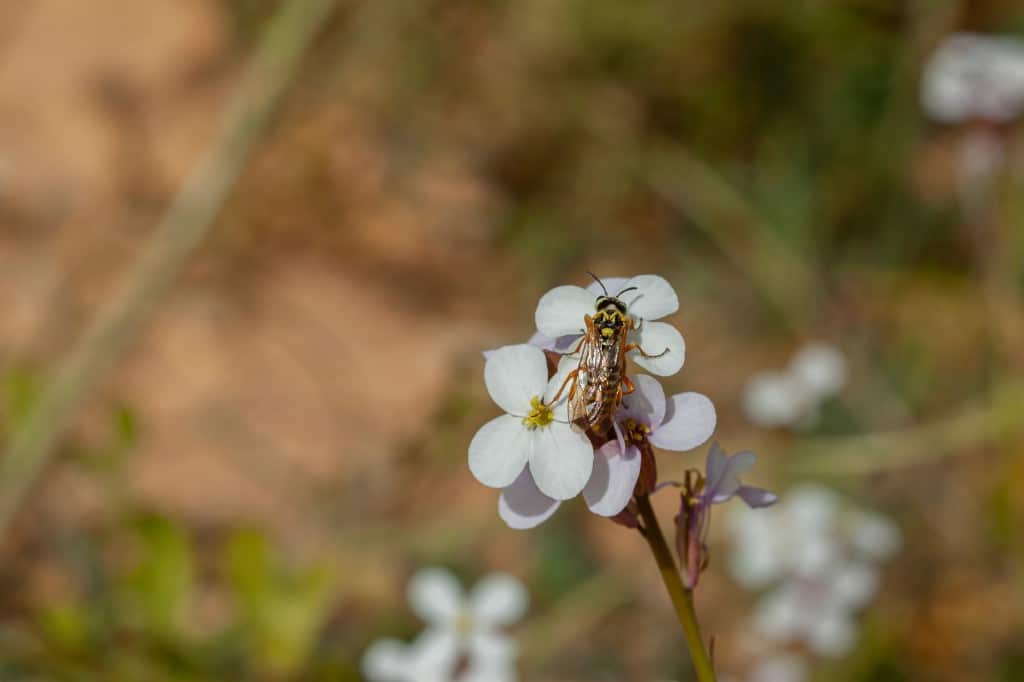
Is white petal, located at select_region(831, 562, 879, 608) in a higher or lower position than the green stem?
higher

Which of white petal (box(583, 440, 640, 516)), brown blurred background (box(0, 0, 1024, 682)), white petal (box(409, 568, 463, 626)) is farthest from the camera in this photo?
brown blurred background (box(0, 0, 1024, 682))

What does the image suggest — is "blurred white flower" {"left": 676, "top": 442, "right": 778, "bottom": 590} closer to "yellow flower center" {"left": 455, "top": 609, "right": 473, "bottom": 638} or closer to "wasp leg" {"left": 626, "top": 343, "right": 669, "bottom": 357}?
"wasp leg" {"left": 626, "top": 343, "right": 669, "bottom": 357}

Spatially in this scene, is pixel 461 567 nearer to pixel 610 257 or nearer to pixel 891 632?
pixel 891 632

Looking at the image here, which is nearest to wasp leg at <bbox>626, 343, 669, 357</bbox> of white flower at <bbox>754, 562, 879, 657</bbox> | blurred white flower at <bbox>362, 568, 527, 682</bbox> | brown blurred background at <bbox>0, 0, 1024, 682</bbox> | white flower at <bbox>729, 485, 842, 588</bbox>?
blurred white flower at <bbox>362, 568, 527, 682</bbox>

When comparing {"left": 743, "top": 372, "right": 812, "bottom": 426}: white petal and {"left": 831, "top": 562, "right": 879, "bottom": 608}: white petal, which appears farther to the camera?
{"left": 743, "top": 372, "right": 812, "bottom": 426}: white petal

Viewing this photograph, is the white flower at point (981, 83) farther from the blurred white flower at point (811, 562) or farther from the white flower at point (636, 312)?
the white flower at point (636, 312)

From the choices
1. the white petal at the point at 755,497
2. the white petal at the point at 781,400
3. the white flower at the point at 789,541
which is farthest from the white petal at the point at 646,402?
the white petal at the point at 781,400

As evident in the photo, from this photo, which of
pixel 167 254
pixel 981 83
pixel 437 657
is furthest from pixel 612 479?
pixel 981 83
